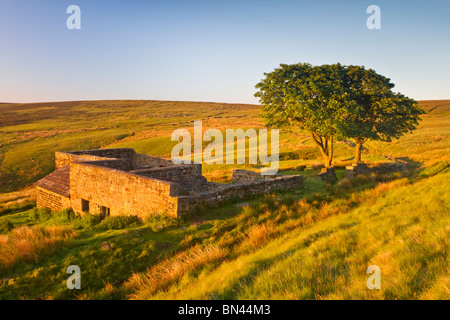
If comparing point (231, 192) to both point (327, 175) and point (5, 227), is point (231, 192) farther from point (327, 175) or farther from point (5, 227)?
point (5, 227)

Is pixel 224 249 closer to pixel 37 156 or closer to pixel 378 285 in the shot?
pixel 378 285

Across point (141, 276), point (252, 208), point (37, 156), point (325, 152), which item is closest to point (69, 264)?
point (141, 276)

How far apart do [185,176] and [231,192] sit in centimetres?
332

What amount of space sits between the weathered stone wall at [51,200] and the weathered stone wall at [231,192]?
7.48 metres

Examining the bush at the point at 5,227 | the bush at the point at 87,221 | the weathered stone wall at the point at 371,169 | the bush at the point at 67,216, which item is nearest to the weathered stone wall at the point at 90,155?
the bush at the point at 67,216

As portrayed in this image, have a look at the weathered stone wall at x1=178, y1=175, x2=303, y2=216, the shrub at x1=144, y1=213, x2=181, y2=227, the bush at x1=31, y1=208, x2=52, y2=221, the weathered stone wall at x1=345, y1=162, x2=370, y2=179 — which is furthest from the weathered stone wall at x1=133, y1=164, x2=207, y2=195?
the weathered stone wall at x1=345, y1=162, x2=370, y2=179

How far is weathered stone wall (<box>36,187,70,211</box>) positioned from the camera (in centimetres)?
1342

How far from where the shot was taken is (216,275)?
5617 millimetres

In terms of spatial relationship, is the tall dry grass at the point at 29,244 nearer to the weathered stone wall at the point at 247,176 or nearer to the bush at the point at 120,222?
the bush at the point at 120,222

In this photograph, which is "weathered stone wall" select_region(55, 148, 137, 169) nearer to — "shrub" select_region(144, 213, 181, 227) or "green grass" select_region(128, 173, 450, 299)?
"shrub" select_region(144, 213, 181, 227)

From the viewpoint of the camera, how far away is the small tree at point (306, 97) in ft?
56.6

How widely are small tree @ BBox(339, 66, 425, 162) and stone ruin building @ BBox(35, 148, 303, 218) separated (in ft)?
30.3

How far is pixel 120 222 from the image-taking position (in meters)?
9.99
